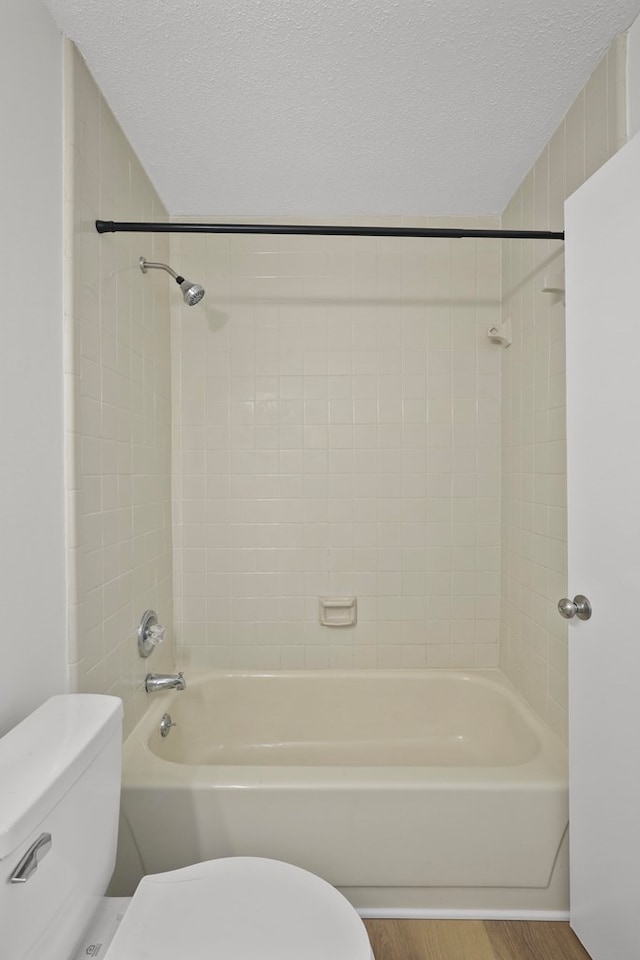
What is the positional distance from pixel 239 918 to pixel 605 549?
108 centimetres

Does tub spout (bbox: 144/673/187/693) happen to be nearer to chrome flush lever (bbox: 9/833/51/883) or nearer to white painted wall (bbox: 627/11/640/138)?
chrome flush lever (bbox: 9/833/51/883)

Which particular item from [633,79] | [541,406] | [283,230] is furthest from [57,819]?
[633,79]

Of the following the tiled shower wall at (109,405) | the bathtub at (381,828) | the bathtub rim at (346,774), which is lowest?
the bathtub at (381,828)

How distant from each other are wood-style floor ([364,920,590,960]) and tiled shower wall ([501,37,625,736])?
52 cm

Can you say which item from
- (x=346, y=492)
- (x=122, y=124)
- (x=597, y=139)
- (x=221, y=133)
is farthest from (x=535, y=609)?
(x=122, y=124)

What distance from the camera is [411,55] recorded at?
1.34m

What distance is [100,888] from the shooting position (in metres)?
1.04

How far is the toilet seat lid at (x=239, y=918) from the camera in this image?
3.02 feet

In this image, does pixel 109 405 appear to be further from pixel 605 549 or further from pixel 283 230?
pixel 605 549

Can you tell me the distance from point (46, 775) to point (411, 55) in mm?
1777

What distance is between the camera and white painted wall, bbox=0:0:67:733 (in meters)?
1.07

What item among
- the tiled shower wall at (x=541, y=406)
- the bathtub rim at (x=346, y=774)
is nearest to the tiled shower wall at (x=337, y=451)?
the tiled shower wall at (x=541, y=406)

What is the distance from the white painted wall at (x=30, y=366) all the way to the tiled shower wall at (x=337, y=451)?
0.96 metres

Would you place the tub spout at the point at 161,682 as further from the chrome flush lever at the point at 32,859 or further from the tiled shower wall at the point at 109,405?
the chrome flush lever at the point at 32,859
